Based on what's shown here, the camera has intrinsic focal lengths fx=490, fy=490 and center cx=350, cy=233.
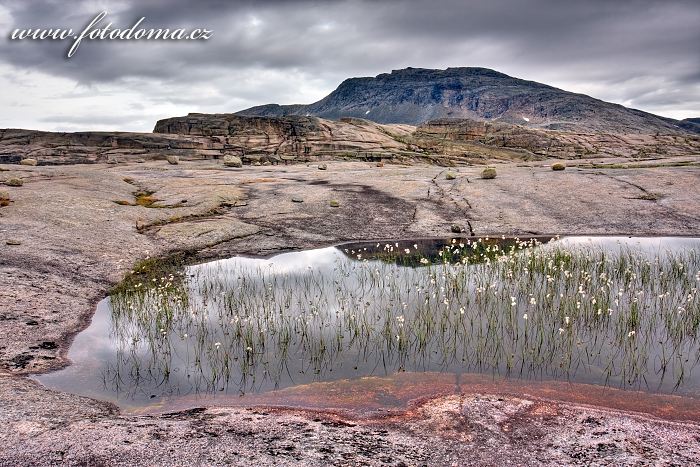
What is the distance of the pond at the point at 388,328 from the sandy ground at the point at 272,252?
1.18m

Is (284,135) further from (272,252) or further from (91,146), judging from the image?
(272,252)

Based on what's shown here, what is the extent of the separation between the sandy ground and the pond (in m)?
1.18

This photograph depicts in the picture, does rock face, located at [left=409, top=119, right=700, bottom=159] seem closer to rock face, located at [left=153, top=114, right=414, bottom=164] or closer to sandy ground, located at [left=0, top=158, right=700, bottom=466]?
rock face, located at [left=153, top=114, right=414, bottom=164]

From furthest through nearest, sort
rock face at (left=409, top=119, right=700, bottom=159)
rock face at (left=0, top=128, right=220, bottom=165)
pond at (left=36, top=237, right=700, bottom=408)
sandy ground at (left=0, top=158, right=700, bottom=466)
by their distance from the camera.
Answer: rock face at (left=409, top=119, right=700, bottom=159) < rock face at (left=0, top=128, right=220, bottom=165) < pond at (left=36, top=237, right=700, bottom=408) < sandy ground at (left=0, top=158, right=700, bottom=466)

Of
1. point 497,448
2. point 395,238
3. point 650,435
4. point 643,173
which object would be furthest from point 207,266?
point 643,173

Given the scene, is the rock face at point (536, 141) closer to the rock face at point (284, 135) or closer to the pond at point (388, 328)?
the rock face at point (284, 135)

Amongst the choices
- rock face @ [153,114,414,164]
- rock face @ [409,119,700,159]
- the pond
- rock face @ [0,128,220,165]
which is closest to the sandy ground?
the pond

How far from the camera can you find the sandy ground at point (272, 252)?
23.1 feet

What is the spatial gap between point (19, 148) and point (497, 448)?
263 ft

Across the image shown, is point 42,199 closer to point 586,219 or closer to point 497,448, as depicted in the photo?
point 497,448

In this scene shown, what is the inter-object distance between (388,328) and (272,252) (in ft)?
32.3

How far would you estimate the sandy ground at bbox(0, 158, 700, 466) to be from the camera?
7047 mm

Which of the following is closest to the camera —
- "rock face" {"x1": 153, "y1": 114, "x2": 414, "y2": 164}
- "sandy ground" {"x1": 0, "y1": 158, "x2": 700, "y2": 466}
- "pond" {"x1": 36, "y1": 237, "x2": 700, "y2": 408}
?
"sandy ground" {"x1": 0, "y1": 158, "x2": 700, "y2": 466}

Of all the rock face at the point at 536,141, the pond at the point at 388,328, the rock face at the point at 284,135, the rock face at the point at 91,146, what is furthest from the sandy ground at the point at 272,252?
the rock face at the point at 536,141
